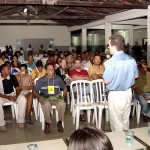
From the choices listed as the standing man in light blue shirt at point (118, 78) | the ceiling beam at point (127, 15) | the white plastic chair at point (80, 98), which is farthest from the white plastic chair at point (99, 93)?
the ceiling beam at point (127, 15)

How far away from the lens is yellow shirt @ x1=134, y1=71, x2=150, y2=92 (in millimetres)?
4586

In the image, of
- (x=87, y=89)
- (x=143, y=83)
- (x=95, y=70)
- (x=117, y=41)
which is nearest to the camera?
(x=117, y=41)

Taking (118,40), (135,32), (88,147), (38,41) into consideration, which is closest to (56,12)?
(38,41)

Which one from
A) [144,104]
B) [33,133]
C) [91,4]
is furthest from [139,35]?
[33,133]

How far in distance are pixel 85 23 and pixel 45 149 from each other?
9.99 m

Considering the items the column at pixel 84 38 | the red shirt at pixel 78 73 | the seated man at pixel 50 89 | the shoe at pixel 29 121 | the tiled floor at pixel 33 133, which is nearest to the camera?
the tiled floor at pixel 33 133

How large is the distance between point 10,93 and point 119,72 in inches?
99.1

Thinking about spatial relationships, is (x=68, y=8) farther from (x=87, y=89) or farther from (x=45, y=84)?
(x=45, y=84)

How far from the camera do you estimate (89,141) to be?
102 cm

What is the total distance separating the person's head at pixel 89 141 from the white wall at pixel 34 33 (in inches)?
517

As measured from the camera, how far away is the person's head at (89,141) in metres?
1.01

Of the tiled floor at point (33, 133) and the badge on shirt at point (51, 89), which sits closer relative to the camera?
the tiled floor at point (33, 133)

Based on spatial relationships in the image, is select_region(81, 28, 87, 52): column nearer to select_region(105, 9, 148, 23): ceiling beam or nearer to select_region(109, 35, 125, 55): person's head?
select_region(105, 9, 148, 23): ceiling beam

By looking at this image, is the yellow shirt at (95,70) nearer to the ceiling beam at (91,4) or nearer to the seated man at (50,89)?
the seated man at (50,89)
